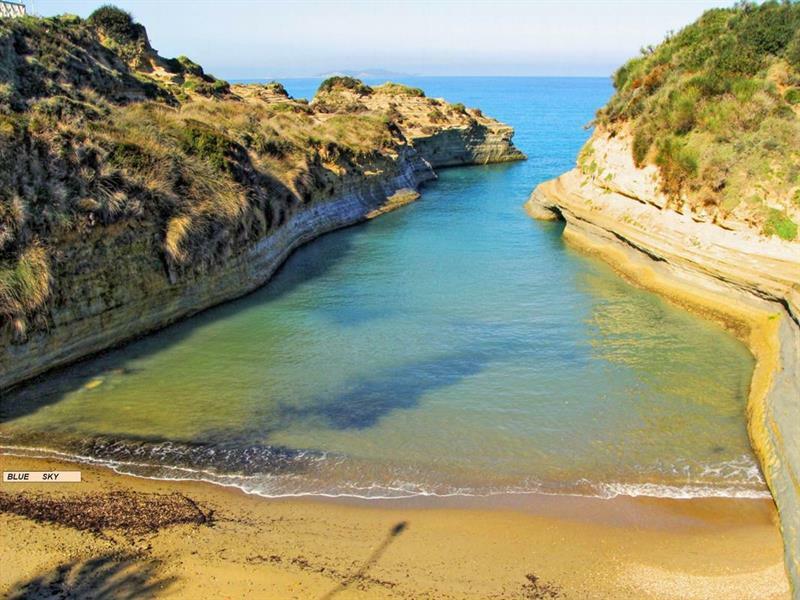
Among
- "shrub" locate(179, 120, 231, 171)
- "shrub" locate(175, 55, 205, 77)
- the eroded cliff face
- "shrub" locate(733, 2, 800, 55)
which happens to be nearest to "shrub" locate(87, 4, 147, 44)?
"shrub" locate(175, 55, 205, 77)

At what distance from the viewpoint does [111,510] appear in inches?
434

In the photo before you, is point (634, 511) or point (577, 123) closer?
point (634, 511)

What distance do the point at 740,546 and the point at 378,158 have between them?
33.8 meters

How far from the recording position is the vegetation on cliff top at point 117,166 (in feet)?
54.3

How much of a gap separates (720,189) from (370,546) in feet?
63.2

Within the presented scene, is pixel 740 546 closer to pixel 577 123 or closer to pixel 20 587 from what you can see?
pixel 20 587

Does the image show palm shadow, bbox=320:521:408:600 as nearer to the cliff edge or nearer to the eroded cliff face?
the eroded cliff face

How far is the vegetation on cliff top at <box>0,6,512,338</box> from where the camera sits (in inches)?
651

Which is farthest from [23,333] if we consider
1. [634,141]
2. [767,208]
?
[634,141]

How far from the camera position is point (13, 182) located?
55.1 ft

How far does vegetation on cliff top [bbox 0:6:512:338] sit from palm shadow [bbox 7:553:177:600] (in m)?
7.97

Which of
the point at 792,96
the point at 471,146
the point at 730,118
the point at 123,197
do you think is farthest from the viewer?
the point at 471,146

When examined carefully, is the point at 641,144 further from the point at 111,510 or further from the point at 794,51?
the point at 111,510

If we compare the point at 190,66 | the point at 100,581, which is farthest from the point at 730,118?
the point at 190,66
